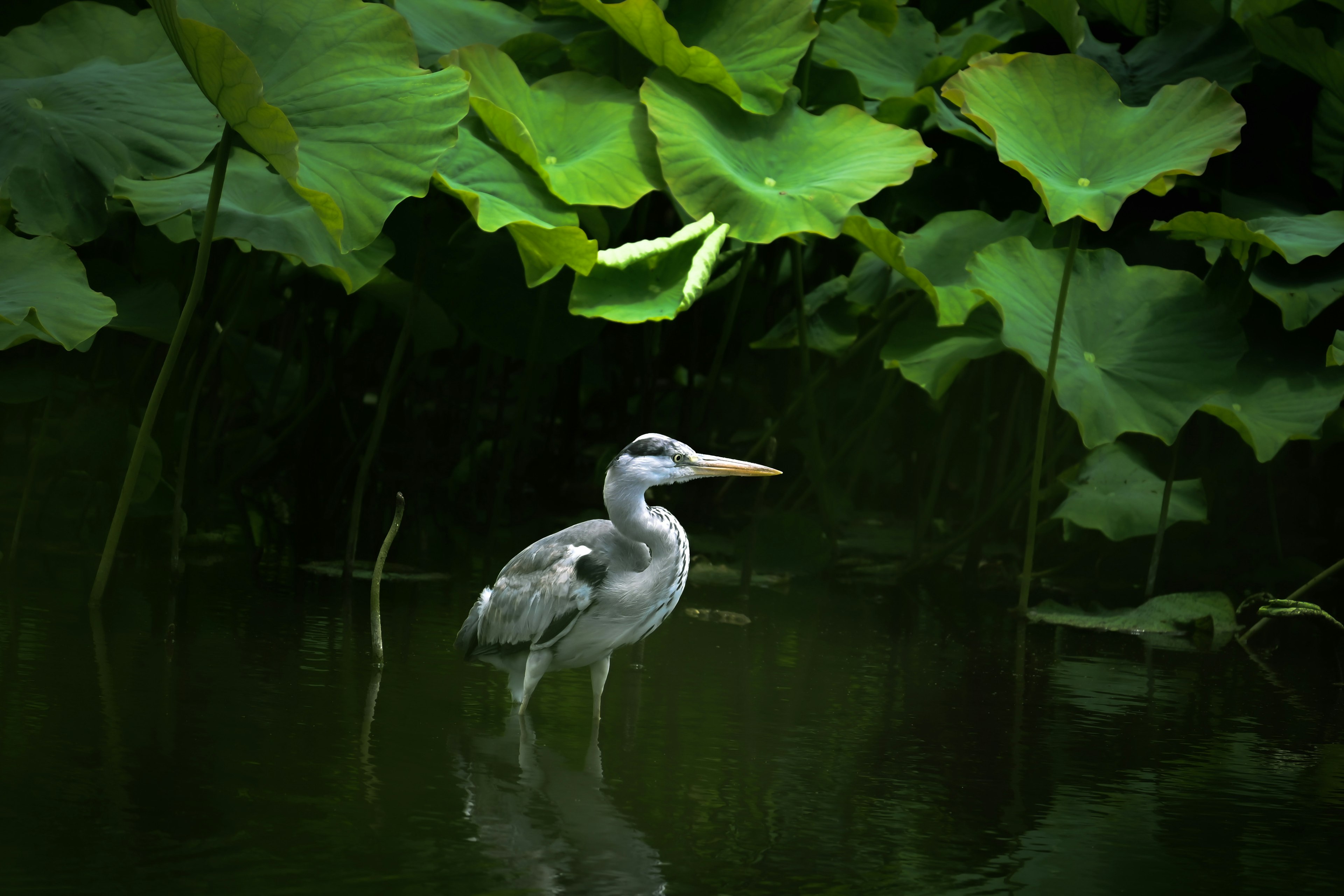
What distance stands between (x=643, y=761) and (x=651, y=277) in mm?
2187

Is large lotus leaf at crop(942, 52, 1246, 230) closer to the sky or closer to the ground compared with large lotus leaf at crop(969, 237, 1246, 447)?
closer to the sky

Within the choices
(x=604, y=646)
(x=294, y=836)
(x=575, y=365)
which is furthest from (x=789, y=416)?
(x=294, y=836)

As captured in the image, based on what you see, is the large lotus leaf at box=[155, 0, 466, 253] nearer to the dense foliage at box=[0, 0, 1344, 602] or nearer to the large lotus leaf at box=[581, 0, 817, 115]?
the dense foliage at box=[0, 0, 1344, 602]

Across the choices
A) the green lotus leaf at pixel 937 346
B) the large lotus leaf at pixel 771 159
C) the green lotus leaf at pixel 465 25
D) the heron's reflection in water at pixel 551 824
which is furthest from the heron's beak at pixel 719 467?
the green lotus leaf at pixel 465 25

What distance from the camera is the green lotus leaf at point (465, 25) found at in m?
4.83

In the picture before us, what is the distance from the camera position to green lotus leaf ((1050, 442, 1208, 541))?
449 cm

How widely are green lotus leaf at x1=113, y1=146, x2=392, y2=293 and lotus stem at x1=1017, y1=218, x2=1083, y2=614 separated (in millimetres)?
2134

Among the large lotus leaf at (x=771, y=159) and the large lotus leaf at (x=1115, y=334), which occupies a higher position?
the large lotus leaf at (x=771, y=159)

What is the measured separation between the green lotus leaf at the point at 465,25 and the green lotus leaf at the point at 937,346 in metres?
1.88

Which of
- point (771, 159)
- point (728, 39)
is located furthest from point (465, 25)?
point (771, 159)

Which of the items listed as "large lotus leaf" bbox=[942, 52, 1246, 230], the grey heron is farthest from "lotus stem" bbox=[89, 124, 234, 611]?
"large lotus leaf" bbox=[942, 52, 1246, 230]

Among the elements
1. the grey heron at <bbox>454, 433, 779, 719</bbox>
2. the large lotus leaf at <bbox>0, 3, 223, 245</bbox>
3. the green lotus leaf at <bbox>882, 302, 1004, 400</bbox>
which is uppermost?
the large lotus leaf at <bbox>0, 3, 223, 245</bbox>

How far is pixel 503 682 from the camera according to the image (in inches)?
135

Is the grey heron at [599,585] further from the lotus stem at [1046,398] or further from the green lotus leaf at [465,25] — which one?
the green lotus leaf at [465,25]
